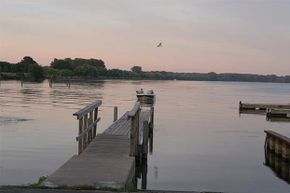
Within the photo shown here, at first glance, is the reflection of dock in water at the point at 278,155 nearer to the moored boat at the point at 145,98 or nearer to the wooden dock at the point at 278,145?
the wooden dock at the point at 278,145

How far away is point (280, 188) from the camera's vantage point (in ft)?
49.1

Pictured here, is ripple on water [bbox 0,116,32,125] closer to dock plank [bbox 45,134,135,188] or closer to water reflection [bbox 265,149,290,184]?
dock plank [bbox 45,134,135,188]

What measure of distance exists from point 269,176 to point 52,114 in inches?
882

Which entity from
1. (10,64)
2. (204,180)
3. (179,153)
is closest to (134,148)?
(204,180)

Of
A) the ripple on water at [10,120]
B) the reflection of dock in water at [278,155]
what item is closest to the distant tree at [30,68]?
the ripple on water at [10,120]

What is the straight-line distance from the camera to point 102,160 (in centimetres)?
1222

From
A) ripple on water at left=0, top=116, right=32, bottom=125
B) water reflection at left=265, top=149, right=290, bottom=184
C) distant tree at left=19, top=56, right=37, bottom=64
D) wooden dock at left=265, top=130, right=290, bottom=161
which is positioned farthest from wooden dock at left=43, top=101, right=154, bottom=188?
distant tree at left=19, top=56, right=37, bottom=64

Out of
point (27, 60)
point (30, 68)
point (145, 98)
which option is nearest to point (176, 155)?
point (145, 98)

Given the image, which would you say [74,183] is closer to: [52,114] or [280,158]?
[280,158]

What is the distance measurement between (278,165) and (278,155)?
138 centimetres

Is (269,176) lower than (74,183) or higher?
lower

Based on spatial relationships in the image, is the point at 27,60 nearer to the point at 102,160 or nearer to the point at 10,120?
the point at 10,120

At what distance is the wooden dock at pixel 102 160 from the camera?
930cm

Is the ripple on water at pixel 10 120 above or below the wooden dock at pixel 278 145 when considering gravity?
below
